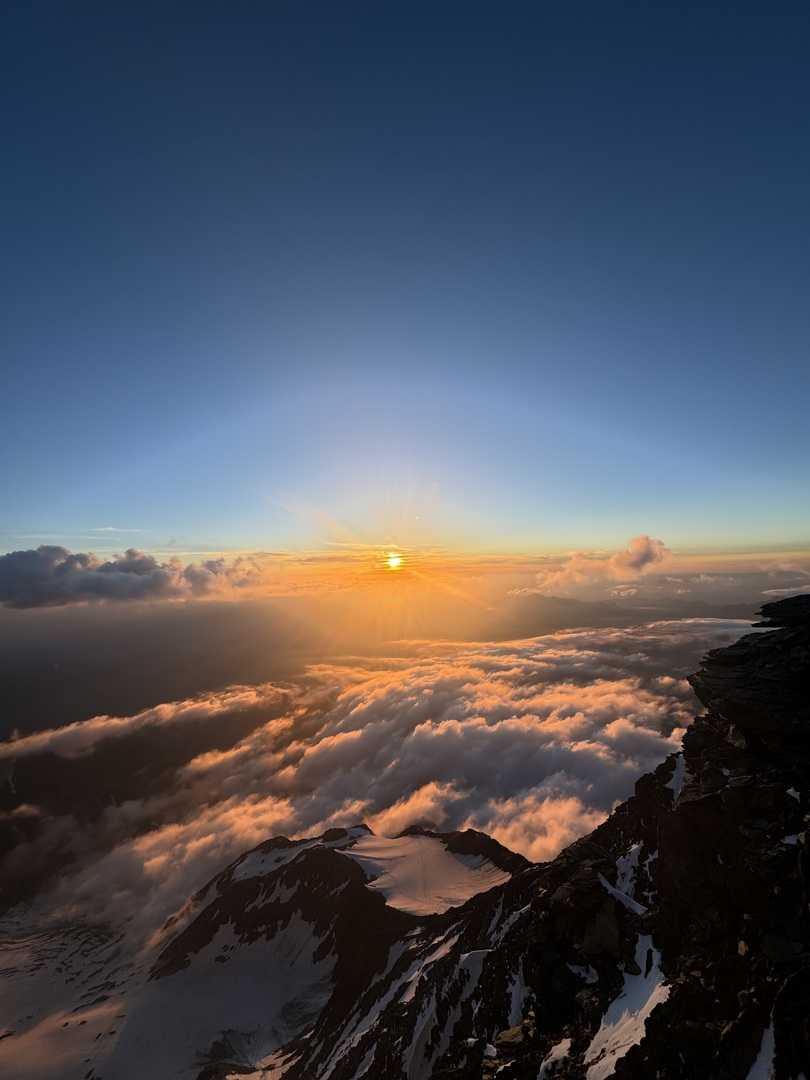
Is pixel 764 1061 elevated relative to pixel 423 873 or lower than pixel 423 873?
elevated

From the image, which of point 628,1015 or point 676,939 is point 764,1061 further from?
point 676,939

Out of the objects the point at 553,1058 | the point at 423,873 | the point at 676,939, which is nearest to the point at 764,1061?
the point at 676,939

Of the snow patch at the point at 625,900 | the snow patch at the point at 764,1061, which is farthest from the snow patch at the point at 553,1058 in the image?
the snow patch at the point at 764,1061

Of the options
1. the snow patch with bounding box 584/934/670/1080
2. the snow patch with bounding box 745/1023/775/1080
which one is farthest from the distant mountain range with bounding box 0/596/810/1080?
the snow patch with bounding box 584/934/670/1080

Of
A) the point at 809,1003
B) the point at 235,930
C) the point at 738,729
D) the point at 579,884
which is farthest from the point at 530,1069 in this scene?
the point at 235,930

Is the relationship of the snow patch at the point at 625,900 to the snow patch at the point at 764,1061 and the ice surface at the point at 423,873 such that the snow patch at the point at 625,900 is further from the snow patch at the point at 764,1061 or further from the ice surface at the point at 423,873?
the ice surface at the point at 423,873

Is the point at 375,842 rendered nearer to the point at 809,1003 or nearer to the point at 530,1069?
the point at 530,1069

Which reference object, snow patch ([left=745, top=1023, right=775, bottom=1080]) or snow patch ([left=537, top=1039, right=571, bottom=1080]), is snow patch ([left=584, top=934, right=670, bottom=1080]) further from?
snow patch ([left=745, top=1023, right=775, bottom=1080])

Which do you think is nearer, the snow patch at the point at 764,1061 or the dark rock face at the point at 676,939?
the snow patch at the point at 764,1061

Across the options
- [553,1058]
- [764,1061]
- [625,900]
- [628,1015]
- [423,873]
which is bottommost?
[423,873]
